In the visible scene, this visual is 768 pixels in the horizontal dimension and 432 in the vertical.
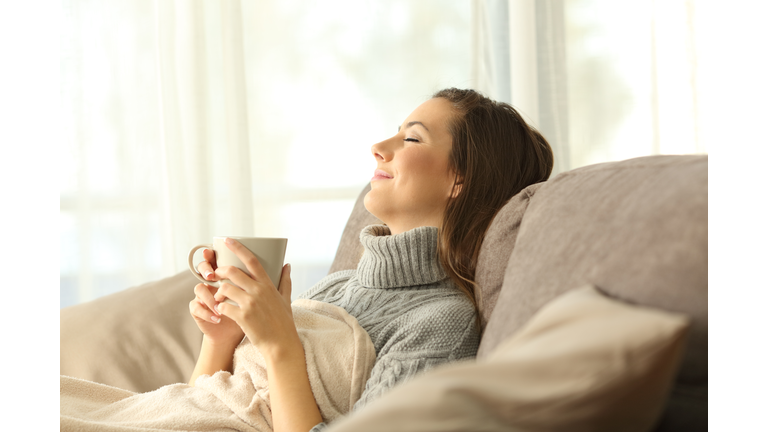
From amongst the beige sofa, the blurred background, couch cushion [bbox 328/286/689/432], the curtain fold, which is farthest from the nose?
the curtain fold

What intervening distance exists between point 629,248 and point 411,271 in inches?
23.5

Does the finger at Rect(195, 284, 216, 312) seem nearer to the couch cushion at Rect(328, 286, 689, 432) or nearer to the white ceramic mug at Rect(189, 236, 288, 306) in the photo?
the white ceramic mug at Rect(189, 236, 288, 306)

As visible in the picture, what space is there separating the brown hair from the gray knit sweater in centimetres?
5

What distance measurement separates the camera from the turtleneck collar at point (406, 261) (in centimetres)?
108

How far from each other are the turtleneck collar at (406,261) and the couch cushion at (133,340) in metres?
0.57

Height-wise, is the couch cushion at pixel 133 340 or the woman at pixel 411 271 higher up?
the woman at pixel 411 271

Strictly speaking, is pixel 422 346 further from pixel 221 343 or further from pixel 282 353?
pixel 221 343

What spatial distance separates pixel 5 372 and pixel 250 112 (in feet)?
6.17

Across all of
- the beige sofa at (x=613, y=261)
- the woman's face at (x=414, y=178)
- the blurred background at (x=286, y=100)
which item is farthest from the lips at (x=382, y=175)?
the blurred background at (x=286, y=100)

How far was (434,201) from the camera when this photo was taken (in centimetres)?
119

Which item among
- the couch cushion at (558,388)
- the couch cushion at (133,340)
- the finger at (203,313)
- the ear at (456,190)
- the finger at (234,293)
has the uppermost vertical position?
the ear at (456,190)

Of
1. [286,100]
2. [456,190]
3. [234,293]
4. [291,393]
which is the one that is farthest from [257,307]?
[286,100]

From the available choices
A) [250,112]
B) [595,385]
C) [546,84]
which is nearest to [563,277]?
[595,385]

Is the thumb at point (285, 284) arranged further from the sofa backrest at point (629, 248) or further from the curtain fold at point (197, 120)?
the curtain fold at point (197, 120)
